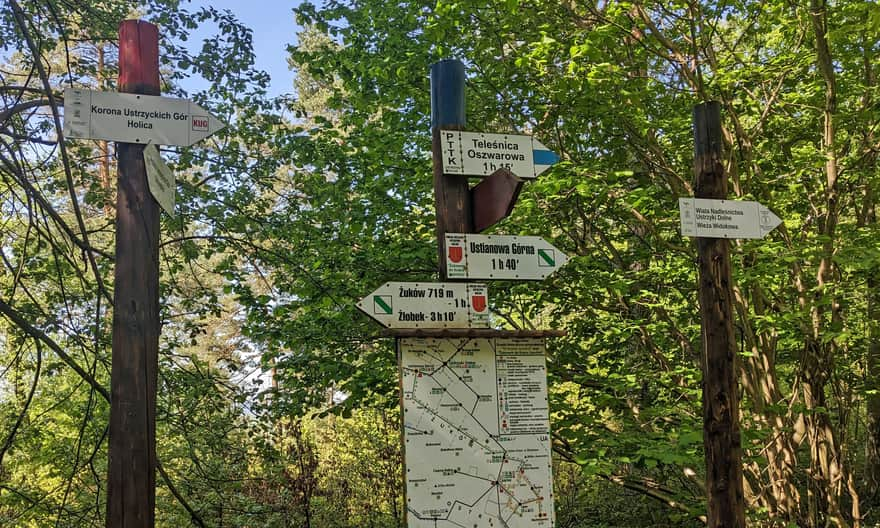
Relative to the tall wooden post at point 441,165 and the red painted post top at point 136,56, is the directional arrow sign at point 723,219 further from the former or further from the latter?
the red painted post top at point 136,56

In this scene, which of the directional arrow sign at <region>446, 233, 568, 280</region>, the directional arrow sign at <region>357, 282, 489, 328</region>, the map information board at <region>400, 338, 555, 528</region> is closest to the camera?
the map information board at <region>400, 338, 555, 528</region>

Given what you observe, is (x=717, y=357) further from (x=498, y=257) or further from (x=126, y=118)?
(x=126, y=118)

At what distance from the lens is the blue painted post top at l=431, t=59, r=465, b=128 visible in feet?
13.6

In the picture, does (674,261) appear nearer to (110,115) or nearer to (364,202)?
(364,202)

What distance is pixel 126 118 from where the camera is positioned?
3307 mm

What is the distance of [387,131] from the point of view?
Answer: 29.5 ft

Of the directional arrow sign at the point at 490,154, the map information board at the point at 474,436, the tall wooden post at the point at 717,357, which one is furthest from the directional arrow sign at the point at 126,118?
the tall wooden post at the point at 717,357

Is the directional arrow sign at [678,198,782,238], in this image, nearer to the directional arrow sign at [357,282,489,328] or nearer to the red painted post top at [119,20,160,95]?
the directional arrow sign at [357,282,489,328]

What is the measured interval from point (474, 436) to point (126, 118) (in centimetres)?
223

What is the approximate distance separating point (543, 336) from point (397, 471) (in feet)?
31.0

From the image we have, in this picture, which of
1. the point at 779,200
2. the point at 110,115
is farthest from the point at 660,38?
the point at 110,115

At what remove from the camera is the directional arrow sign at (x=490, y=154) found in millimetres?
4051

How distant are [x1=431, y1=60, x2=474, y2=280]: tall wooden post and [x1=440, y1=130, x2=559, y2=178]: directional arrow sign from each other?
0.05 m

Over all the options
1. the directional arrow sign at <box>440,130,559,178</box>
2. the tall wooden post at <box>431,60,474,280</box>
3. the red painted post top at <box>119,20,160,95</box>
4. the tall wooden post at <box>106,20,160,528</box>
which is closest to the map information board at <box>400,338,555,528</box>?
the tall wooden post at <box>431,60,474,280</box>
